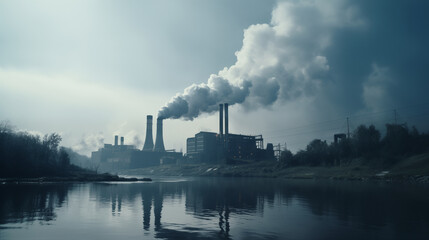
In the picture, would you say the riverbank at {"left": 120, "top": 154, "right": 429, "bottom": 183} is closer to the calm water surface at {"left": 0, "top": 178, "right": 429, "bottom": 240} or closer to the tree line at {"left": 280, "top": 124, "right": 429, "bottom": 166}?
the tree line at {"left": 280, "top": 124, "right": 429, "bottom": 166}

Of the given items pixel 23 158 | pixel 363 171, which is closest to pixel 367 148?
pixel 363 171

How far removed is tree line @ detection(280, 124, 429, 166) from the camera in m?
142

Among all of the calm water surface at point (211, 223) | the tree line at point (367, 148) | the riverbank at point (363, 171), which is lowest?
the calm water surface at point (211, 223)

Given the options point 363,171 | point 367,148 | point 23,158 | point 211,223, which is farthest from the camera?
point 367,148

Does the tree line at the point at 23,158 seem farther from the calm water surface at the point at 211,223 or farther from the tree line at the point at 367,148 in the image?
the tree line at the point at 367,148

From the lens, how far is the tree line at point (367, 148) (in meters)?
142

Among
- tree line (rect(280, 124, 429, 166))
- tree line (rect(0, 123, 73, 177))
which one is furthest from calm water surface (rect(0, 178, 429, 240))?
tree line (rect(280, 124, 429, 166))

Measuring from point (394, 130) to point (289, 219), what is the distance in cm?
14839

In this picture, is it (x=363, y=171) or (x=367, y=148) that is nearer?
(x=363, y=171)

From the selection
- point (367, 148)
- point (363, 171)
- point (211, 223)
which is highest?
point (367, 148)

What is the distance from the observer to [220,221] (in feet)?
86.8

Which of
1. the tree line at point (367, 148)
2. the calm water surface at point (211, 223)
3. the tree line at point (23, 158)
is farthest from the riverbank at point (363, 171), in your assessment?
the tree line at point (23, 158)

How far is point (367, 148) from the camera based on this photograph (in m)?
153

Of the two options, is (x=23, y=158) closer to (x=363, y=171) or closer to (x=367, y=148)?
(x=363, y=171)
